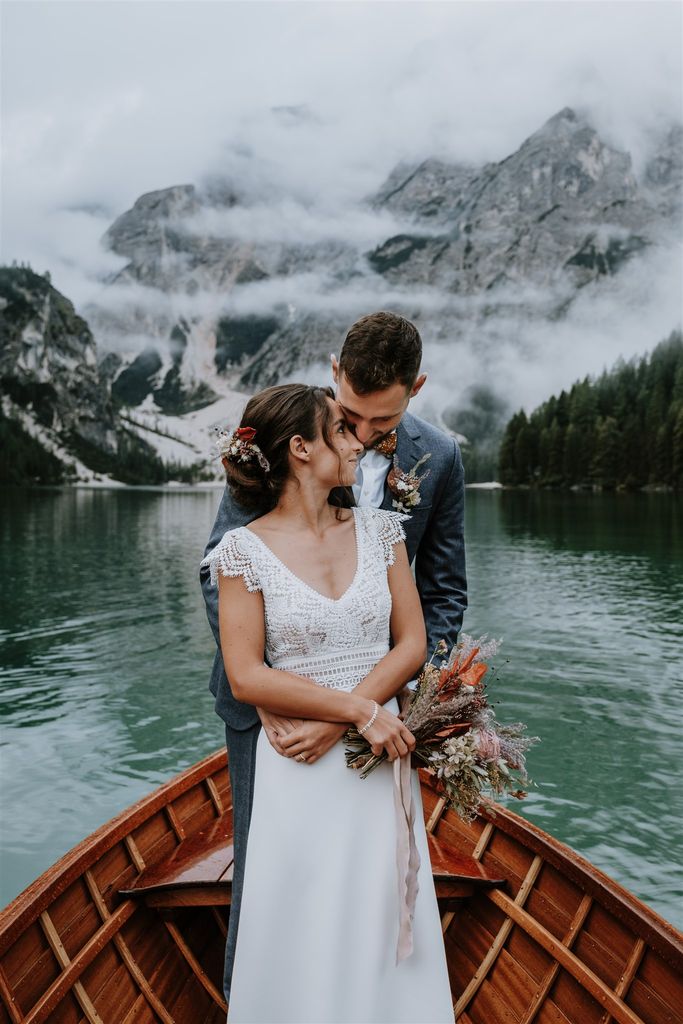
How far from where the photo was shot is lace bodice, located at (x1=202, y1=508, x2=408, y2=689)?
125 inches

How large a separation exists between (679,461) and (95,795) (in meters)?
93.8

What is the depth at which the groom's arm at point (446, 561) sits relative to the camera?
4.04 m

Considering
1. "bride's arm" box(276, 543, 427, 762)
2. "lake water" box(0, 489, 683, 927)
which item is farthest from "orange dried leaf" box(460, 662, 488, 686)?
"lake water" box(0, 489, 683, 927)

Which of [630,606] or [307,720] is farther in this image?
[630,606]

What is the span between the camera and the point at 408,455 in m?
3.95

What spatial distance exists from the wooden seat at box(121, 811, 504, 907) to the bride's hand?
6.93 ft

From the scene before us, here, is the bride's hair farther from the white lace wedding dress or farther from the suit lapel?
the suit lapel

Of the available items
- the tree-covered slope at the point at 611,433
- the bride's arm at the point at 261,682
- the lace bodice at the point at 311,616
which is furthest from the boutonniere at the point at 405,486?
the tree-covered slope at the point at 611,433

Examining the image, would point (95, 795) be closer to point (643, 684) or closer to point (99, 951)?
point (99, 951)

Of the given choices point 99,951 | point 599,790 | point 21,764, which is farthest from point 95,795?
point 99,951

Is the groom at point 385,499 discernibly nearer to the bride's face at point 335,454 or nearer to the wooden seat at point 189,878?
the bride's face at point 335,454

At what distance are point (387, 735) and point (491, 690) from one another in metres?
14.6

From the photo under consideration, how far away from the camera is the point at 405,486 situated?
12.6ft

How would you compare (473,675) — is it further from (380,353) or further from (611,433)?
(611,433)
